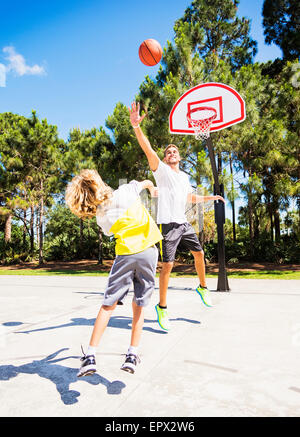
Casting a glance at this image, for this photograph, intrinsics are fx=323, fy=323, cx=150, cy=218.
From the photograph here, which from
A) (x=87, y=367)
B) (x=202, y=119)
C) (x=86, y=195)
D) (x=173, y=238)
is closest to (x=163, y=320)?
(x=173, y=238)

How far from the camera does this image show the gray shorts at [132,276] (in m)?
2.52

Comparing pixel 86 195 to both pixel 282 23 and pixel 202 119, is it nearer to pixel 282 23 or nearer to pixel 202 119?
pixel 202 119

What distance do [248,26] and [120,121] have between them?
1153 centimetres

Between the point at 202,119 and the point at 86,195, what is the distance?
21.5ft

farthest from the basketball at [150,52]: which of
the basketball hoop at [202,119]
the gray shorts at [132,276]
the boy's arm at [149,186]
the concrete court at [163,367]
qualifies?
the gray shorts at [132,276]

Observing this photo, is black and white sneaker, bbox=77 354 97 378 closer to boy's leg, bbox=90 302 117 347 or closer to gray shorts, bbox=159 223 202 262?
boy's leg, bbox=90 302 117 347

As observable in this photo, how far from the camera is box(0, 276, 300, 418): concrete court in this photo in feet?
6.54

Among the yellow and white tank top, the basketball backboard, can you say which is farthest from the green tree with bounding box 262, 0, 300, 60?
the yellow and white tank top

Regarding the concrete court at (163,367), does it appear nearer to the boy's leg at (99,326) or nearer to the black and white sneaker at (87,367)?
the black and white sneaker at (87,367)

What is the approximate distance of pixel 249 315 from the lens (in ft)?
14.8

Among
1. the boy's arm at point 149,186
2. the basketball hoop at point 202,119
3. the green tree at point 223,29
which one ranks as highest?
the green tree at point 223,29

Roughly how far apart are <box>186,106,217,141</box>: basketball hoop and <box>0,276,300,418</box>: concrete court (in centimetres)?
479

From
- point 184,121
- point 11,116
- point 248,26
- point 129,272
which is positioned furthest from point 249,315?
point 11,116

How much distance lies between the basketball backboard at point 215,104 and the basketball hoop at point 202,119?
0.12 m
